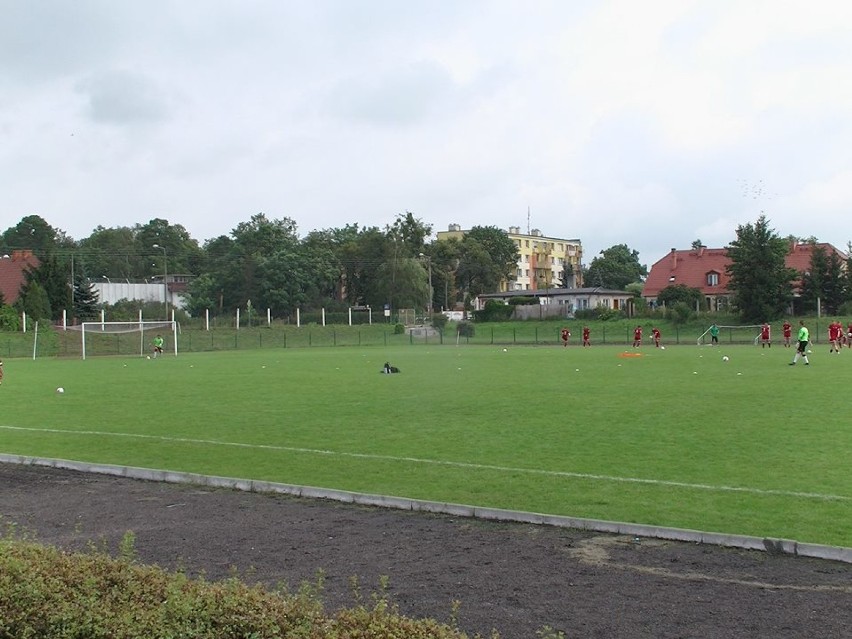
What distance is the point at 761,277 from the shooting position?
69.9m

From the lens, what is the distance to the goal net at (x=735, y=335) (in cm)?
6406

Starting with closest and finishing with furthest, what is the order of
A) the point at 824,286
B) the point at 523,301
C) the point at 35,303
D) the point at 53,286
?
the point at 35,303 < the point at 824,286 < the point at 53,286 < the point at 523,301

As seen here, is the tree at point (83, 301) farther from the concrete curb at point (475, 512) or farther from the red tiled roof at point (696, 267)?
the concrete curb at point (475, 512)

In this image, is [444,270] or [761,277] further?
[444,270]

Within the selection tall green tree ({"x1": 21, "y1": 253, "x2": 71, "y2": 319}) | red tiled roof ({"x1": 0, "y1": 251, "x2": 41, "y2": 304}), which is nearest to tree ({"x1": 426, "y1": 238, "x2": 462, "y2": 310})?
red tiled roof ({"x1": 0, "y1": 251, "x2": 41, "y2": 304})

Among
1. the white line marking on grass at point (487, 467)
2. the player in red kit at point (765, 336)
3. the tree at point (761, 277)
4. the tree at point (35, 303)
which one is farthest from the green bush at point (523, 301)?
the white line marking on grass at point (487, 467)

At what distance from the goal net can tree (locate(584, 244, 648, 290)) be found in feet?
217

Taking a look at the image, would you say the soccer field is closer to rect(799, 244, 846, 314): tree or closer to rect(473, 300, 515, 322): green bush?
rect(799, 244, 846, 314): tree

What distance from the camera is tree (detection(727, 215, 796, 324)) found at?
69438mm

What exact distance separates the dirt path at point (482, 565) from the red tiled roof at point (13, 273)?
79822mm

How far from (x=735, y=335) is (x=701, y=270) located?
30218 millimetres

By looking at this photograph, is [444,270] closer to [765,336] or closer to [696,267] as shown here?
[696,267]

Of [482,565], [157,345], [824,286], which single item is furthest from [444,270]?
[482,565]

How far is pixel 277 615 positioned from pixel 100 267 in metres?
129
